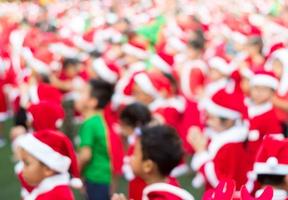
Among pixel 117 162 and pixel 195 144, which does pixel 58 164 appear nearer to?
pixel 195 144

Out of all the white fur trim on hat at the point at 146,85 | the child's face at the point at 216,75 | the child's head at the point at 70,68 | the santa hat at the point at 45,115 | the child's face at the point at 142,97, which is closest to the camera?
the santa hat at the point at 45,115

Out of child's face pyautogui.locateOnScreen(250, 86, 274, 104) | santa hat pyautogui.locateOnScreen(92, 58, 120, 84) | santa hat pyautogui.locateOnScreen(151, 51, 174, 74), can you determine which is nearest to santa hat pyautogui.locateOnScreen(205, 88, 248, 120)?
child's face pyautogui.locateOnScreen(250, 86, 274, 104)

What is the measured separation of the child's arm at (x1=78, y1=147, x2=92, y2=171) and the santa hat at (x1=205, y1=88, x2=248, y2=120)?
0.77 metres

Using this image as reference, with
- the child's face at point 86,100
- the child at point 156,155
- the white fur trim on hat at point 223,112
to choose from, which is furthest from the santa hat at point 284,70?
the child at point 156,155

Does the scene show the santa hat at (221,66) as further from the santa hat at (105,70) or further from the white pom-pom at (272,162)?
the white pom-pom at (272,162)

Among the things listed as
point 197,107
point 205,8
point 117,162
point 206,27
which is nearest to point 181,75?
point 197,107

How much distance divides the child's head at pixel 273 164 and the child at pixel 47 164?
2.71 ft

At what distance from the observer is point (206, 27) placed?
31.2 ft

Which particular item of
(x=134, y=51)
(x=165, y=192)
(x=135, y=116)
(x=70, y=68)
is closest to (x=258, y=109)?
(x=135, y=116)

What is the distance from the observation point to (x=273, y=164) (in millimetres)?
2498

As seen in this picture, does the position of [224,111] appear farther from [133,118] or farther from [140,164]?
[140,164]

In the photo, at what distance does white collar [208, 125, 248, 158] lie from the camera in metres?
3.22

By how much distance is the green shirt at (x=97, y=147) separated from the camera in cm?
359

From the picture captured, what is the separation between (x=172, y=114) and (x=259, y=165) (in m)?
2.29
